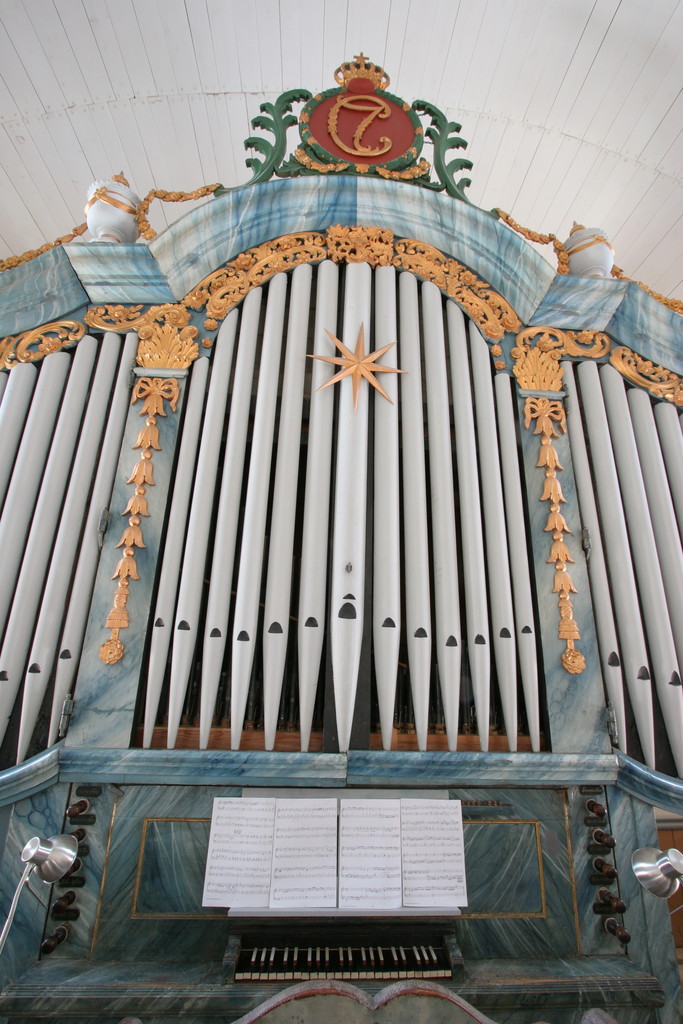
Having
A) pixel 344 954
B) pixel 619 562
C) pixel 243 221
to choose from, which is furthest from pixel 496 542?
→ pixel 243 221

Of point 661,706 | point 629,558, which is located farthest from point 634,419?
point 661,706

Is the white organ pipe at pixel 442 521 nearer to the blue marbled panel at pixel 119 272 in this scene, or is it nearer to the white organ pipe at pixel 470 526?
the white organ pipe at pixel 470 526

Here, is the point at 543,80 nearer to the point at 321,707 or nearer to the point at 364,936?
the point at 321,707

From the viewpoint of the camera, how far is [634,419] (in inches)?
182

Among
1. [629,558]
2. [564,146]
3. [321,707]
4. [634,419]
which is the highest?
[564,146]

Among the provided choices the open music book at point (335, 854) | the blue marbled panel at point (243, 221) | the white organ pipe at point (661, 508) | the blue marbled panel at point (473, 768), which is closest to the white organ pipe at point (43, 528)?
the blue marbled panel at point (243, 221)

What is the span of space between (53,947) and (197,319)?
3.64 metres

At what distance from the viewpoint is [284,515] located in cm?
383

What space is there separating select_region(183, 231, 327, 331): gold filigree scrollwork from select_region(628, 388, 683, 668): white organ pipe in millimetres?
2487

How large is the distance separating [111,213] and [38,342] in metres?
1.12

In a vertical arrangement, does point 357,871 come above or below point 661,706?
below

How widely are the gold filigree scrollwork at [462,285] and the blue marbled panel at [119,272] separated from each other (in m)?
1.71

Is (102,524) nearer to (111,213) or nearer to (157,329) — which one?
(157,329)

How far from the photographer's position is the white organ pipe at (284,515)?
3490mm
